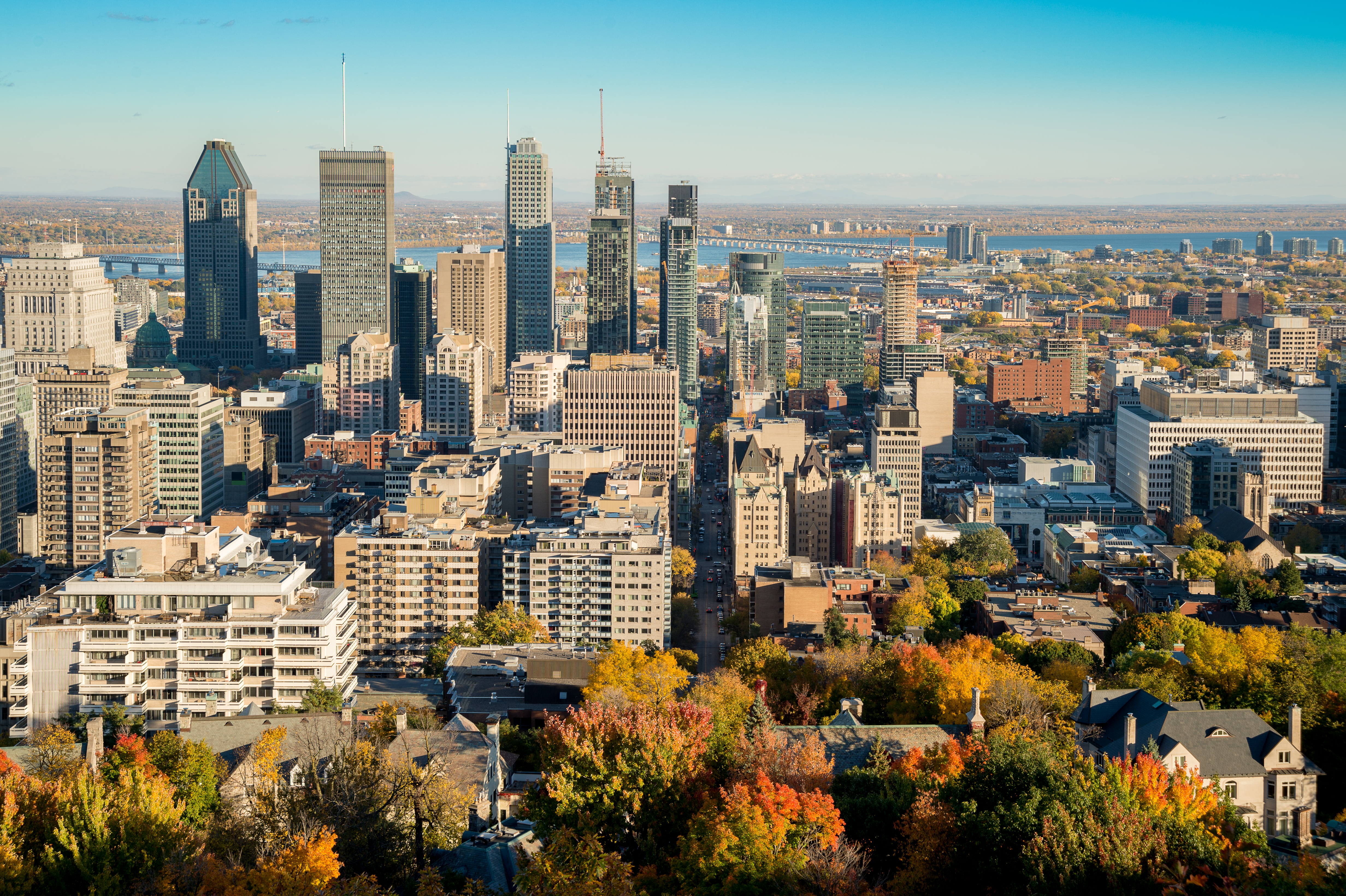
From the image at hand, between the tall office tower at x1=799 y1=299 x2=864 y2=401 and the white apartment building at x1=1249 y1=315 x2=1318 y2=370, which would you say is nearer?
the white apartment building at x1=1249 y1=315 x2=1318 y2=370

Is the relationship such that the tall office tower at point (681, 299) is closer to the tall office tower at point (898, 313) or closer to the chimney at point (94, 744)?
the tall office tower at point (898, 313)

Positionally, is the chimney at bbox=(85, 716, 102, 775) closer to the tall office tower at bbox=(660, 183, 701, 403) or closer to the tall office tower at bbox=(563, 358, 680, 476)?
the tall office tower at bbox=(563, 358, 680, 476)

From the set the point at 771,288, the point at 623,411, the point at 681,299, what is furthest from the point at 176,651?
the point at 771,288

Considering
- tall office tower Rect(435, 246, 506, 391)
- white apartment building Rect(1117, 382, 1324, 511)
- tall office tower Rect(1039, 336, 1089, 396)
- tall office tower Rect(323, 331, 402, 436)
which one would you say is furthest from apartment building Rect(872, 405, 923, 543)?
tall office tower Rect(435, 246, 506, 391)

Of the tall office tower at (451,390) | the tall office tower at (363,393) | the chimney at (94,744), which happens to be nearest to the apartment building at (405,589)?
the chimney at (94,744)

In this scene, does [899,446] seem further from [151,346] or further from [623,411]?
[151,346]

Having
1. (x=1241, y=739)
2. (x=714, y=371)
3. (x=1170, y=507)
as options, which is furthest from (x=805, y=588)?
(x=714, y=371)

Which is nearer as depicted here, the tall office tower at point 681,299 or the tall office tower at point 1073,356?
the tall office tower at point 681,299
